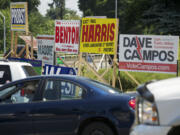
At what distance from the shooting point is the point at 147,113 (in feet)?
14.3

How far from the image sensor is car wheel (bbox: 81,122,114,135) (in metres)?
7.07

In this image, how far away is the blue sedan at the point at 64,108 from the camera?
23.3ft

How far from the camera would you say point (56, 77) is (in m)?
7.72

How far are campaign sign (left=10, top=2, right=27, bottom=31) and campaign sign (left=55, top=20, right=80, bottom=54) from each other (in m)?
4.68

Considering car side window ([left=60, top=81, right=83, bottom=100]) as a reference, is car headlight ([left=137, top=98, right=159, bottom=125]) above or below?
above

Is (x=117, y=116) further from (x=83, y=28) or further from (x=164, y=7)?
(x=164, y=7)

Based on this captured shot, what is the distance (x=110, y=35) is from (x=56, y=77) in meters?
6.08

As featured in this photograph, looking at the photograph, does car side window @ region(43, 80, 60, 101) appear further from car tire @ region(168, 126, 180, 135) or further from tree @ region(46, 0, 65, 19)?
tree @ region(46, 0, 65, 19)

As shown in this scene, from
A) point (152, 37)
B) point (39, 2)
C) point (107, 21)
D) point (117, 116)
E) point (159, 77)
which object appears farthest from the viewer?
point (39, 2)

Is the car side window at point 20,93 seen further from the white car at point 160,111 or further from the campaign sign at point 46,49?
the campaign sign at point 46,49

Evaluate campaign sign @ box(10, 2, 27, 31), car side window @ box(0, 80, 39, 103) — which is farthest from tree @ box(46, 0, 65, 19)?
car side window @ box(0, 80, 39, 103)

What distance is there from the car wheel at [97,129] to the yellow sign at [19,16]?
41.7 feet

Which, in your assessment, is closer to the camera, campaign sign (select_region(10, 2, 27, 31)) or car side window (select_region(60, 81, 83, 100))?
car side window (select_region(60, 81, 83, 100))

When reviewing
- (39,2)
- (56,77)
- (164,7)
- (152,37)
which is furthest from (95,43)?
(39,2)
